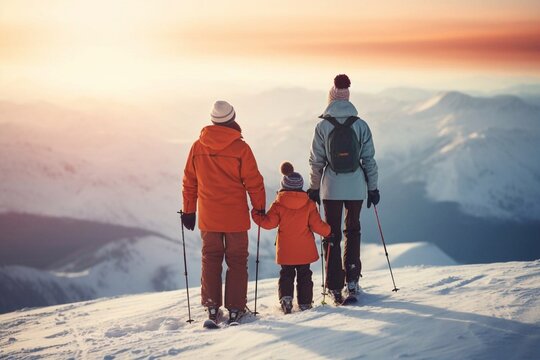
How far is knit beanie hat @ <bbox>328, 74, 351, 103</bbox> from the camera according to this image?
6.33 meters

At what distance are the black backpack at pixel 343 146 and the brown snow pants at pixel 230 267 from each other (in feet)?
5.29

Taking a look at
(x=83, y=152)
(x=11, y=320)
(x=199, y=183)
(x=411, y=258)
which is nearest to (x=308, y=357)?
(x=199, y=183)

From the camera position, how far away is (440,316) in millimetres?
5176

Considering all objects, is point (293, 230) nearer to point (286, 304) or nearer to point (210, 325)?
point (286, 304)

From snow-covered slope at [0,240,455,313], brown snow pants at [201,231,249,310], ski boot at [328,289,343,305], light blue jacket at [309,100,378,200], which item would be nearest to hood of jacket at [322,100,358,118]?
light blue jacket at [309,100,378,200]

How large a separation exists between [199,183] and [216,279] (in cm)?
137

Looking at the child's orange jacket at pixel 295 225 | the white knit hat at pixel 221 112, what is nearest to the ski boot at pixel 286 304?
the child's orange jacket at pixel 295 225

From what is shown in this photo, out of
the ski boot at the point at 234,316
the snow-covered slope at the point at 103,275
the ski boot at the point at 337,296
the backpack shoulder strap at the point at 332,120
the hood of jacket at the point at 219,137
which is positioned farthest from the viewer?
the snow-covered slope at the point at 103,275

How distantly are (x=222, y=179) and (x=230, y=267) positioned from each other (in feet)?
4.16

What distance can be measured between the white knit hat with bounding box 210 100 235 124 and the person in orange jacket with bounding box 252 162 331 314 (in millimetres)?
1008

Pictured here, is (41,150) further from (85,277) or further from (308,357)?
(308,357)

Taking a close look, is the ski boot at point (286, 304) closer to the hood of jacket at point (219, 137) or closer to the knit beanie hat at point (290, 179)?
the knit beanie hat at point (290, 179)

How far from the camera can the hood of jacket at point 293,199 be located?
6410 millimetres

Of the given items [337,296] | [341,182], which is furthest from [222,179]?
[337,296]
